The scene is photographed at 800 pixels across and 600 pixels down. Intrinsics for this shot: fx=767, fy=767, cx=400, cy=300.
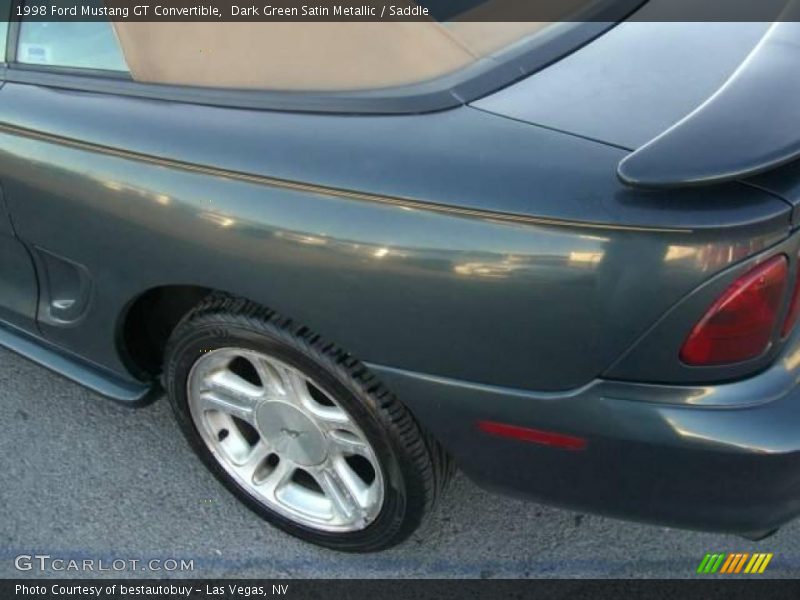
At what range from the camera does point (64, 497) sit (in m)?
2.35

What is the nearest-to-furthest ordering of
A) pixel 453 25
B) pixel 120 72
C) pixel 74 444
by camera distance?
pixel 453 25 → pixel 120 72 → pixel 74 444

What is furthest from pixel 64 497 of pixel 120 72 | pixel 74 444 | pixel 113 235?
pixel 120 72

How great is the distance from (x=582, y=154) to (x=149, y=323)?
51.4 inches

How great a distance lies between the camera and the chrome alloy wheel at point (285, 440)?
1916 millimetres

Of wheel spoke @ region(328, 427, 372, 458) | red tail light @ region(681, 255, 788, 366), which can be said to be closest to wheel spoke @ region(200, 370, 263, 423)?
wheel spoke @ region(328, 427, 372, 458)

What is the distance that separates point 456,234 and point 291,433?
0.88m

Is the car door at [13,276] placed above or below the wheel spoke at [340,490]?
above

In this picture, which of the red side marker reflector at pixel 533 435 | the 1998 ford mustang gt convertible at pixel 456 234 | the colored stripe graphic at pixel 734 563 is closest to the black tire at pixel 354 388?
the 1998 ford mustang gt convertible at pixel 456 234

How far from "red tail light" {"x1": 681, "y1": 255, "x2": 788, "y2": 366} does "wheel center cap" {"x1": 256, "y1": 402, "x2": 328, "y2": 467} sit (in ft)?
3.19

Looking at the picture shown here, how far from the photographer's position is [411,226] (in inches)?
57.9

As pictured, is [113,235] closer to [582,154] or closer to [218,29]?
[218,29]

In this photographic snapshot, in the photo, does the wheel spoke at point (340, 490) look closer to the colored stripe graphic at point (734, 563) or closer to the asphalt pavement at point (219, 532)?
the asphalt pavement at point (219, 532)

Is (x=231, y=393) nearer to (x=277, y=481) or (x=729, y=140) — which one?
(x=277, y=481)

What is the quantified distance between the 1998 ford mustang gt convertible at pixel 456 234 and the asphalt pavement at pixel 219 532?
248 millimetres
